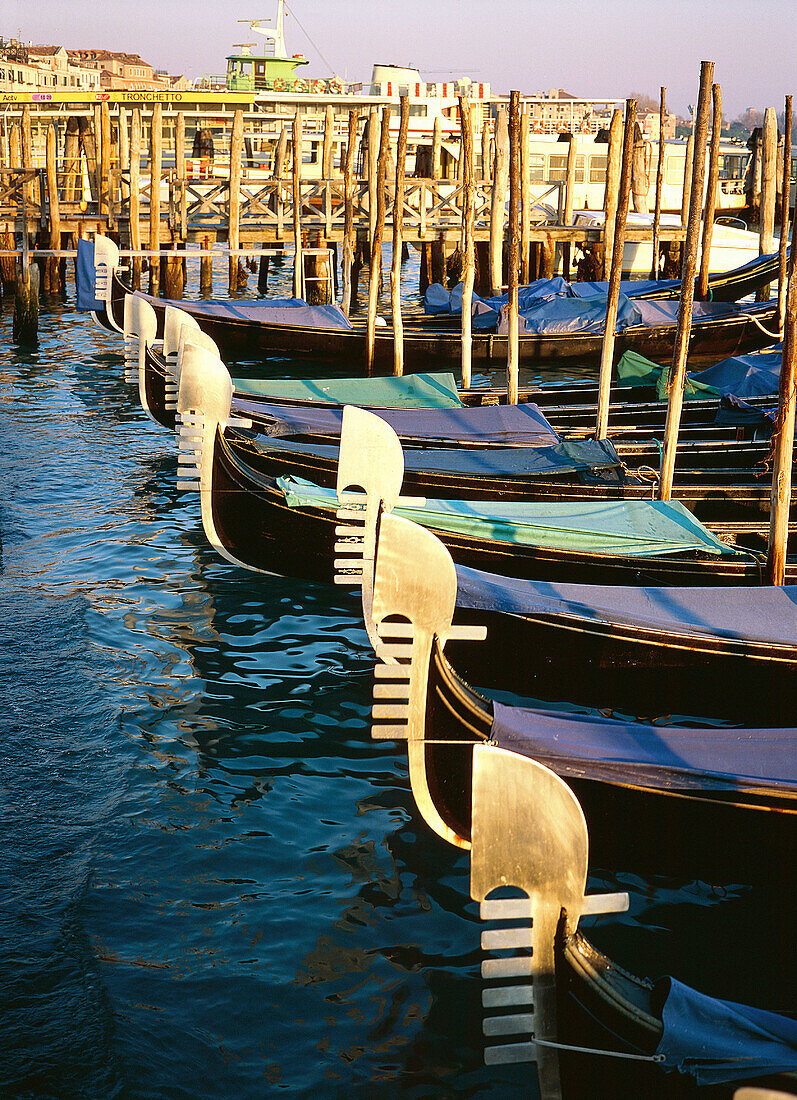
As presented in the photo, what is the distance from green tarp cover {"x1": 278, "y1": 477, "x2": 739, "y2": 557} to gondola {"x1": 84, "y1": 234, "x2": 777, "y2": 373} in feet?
24.6

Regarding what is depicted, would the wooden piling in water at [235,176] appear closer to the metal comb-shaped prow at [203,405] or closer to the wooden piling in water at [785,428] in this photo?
the metal comb-shaped prow at [203,405]

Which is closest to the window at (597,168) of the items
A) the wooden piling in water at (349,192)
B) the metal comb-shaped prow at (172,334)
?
the wooden piling in water at (349,192)

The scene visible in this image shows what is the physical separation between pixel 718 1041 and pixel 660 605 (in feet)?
9.79

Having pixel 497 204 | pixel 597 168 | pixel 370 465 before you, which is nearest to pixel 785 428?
pixel 370 465

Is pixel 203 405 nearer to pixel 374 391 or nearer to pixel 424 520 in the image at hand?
pixel 424 520

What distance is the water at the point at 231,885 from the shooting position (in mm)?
3434

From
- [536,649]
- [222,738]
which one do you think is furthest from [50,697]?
[536,649]

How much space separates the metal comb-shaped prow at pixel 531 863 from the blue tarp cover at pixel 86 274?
1349 cm

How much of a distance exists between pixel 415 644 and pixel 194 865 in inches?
57.2

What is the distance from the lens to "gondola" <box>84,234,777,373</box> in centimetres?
1392

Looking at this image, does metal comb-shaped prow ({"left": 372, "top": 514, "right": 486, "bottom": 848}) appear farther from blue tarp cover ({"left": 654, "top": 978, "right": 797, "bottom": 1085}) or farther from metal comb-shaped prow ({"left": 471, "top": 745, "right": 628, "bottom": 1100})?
blue tarp cover ({"left": 654, "top": 978, "right": 797, "bottom": 1085})

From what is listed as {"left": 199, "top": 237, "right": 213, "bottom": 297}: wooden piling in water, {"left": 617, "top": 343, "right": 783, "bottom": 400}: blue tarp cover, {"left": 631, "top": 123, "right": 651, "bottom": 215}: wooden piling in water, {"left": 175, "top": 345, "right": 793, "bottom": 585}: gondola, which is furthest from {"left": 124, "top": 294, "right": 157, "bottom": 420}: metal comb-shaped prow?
{"left": 631, "top": 123, "right": 651, "bottom": 215}: wooden piling in water

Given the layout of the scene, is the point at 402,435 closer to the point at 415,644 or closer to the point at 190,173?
the point at 415,644

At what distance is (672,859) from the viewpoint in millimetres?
3926
